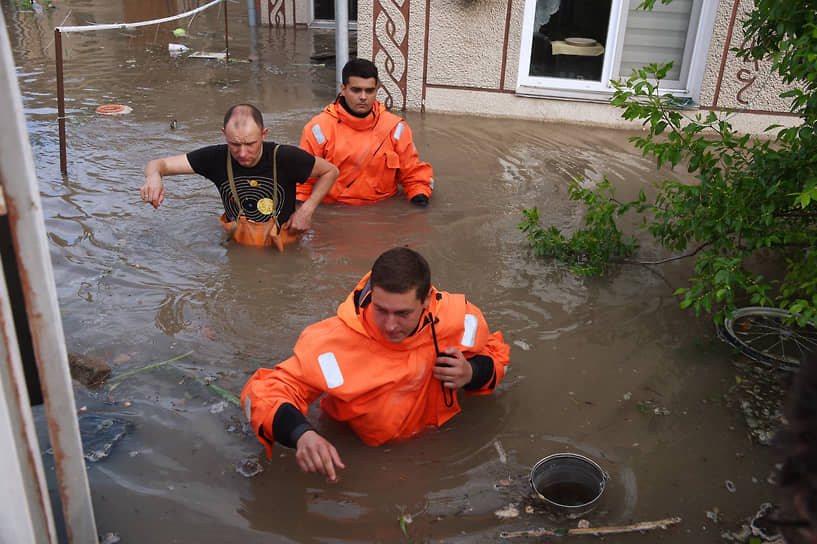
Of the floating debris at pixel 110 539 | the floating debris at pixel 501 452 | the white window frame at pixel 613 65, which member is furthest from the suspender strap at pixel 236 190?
the white window frame at pixel 613 65

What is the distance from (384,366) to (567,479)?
3.20 feet

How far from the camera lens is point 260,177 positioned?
17.4ft

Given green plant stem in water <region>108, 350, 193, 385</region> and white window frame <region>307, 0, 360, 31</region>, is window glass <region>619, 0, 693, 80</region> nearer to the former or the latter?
green plant stem in water <region>108, 350, 193, 385</region>

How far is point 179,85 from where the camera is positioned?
1053 centimetres

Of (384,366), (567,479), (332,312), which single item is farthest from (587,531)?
(332,312)

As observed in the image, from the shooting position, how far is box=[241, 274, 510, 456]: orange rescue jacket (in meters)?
3.18

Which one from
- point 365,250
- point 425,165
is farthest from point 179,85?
point 365,250

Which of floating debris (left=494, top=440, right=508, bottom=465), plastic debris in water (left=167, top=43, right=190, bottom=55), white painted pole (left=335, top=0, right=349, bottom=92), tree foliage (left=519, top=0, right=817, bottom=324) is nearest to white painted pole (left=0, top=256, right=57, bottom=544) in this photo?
floating debris (left=494, top=440, right=508, bottom=465)

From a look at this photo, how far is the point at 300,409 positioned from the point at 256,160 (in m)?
2.60

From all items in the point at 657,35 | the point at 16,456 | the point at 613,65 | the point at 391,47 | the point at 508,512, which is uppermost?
the point at 657,35

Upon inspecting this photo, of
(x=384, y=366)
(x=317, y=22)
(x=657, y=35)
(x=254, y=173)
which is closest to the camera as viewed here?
(x=384, y=366)

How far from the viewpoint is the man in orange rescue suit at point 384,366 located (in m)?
3.05

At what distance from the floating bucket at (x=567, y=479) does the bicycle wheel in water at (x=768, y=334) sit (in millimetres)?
1520

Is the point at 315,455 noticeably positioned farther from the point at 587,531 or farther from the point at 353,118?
the point at 353,118
